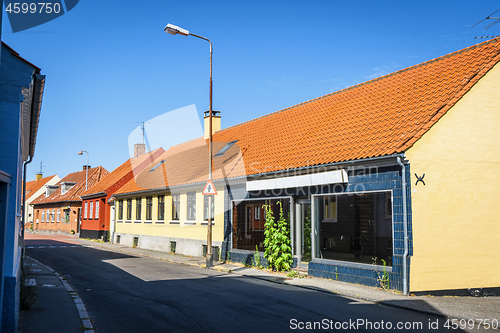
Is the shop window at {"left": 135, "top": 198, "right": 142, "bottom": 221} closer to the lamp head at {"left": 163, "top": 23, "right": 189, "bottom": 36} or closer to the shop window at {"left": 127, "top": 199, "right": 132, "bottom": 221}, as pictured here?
the shop window at {"left": 127, "top": 199, "right": 132, "bottom": 221}

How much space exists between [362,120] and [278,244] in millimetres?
4869

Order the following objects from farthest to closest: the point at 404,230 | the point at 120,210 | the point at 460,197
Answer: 1. the point at 120,210
2. the point at 460,197
3. the point at 404,230

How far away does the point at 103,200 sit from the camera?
3556cm

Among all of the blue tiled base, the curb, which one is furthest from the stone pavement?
the blue tiled base

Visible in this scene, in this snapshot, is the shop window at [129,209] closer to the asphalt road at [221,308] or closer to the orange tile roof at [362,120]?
the orange tile roof at [362,120]

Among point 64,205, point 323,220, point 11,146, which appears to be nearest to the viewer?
point 11,146

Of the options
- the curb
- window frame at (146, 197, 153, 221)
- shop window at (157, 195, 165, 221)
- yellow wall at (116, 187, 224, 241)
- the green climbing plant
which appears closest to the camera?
the curb

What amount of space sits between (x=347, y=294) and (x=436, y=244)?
2602mm

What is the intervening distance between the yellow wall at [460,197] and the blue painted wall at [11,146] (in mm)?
8392

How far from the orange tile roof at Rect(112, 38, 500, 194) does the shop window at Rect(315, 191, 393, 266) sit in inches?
49.3

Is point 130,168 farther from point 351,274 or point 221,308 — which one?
point 221,308

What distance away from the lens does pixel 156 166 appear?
98.0 feet

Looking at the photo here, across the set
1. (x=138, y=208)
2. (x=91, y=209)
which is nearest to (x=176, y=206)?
(x=138, y=208)

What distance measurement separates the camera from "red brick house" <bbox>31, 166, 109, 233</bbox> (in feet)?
151
